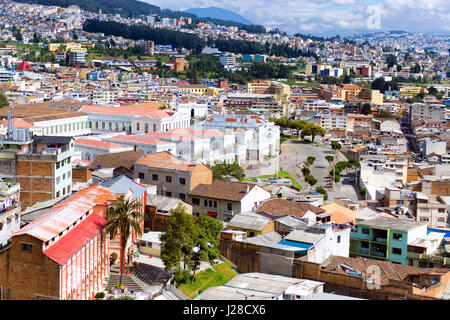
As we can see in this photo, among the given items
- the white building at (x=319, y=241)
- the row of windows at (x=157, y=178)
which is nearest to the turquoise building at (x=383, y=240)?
the white building at (x=319, y=241)

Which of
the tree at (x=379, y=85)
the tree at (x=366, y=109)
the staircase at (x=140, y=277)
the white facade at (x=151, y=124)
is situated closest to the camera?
the staircase at (x=140, y=277)

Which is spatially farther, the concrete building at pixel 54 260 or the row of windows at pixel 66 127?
the row of windows at pixel 66 127

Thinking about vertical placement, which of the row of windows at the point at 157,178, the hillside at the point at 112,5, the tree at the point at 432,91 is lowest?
the row of windows at the point at 157,178

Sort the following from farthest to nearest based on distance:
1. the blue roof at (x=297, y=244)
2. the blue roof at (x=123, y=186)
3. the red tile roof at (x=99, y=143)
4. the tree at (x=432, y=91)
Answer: the tree at (x=432, y=91), the red tile roof at (x=99, y=143), the blue roof at (x=123, y=186), the blue roof at (x=297, y=244)

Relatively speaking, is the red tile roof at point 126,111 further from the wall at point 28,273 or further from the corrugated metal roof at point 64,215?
the wall at point 28,273

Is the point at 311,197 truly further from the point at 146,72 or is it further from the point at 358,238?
the point at 146,72

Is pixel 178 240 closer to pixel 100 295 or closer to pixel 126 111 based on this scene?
pixel 100 295

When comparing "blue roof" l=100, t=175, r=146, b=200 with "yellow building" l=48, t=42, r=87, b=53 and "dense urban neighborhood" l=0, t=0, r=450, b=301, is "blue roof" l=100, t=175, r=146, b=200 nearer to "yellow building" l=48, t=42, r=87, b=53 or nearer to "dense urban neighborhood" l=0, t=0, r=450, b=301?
"dense urban neighborhood" l=0, t=0, r=450, b=301
